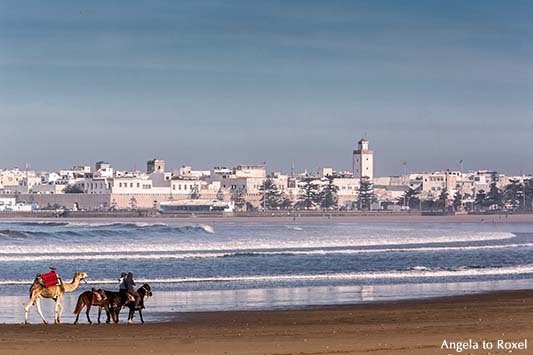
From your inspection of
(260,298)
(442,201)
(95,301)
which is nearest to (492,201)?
(442,201)

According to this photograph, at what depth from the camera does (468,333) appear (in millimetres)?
17375

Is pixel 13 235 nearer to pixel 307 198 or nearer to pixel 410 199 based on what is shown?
pixel 307 198

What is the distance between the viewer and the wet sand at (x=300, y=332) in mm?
15977

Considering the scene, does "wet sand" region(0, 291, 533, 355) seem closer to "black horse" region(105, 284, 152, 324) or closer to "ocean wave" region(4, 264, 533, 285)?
"black horse" region(105, 284, 152, 324)

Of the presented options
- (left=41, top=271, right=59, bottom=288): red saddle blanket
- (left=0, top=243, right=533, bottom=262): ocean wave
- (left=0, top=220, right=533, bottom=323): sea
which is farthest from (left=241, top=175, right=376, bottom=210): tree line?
(left=41, top=271, right=59, bottom=288): red saddle blanket

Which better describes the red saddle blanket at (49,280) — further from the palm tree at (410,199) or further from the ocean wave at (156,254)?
the palm tree at (410,199)

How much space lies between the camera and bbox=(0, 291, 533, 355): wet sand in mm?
15977

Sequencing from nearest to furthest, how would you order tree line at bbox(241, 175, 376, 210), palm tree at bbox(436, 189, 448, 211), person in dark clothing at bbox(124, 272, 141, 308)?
person in dark clothing at bbox(124, 272, 141, 308)
palm tree at bbox(436, 189, 448, 211)
tree line at bbox(241, 175, 376, 210)

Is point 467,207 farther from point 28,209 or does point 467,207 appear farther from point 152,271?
point 152,271

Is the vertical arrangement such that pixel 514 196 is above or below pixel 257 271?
above

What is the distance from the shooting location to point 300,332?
1817cm

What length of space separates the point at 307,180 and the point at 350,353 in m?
181

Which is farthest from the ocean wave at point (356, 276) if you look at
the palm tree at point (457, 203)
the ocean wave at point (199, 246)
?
the palm tree at point (457, 203)

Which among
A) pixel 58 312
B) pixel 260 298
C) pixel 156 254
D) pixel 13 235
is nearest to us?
pixel 58 312
